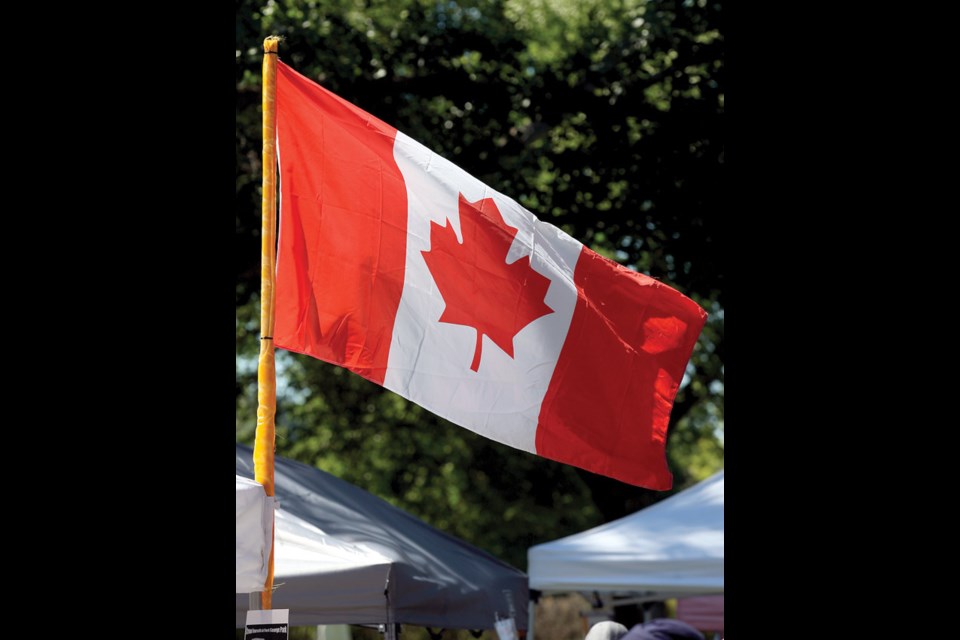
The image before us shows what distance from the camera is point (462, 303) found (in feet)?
20.5

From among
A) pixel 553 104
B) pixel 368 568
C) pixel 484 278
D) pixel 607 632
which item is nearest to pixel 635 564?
pixel 368 568

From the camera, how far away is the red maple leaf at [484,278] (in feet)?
20.5

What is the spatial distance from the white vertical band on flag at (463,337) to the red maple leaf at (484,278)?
3cm

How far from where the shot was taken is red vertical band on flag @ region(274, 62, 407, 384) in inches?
229

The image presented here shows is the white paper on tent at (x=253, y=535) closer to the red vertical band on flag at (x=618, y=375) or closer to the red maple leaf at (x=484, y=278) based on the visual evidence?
the red maple leaf at (x=484, y=278)

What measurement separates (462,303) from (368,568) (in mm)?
1834

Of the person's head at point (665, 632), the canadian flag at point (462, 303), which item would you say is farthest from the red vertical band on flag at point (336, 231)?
the person's head at point (665, 632)

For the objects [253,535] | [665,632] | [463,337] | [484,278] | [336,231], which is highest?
[336,231]

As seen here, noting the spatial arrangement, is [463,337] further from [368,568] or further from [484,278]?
[368,568]

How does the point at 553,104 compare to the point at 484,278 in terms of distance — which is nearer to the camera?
the point at 484,278

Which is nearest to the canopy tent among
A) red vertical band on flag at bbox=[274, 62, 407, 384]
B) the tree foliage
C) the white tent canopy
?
the white tent canopy

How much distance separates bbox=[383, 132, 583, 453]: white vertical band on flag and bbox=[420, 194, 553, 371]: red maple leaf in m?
0.03
